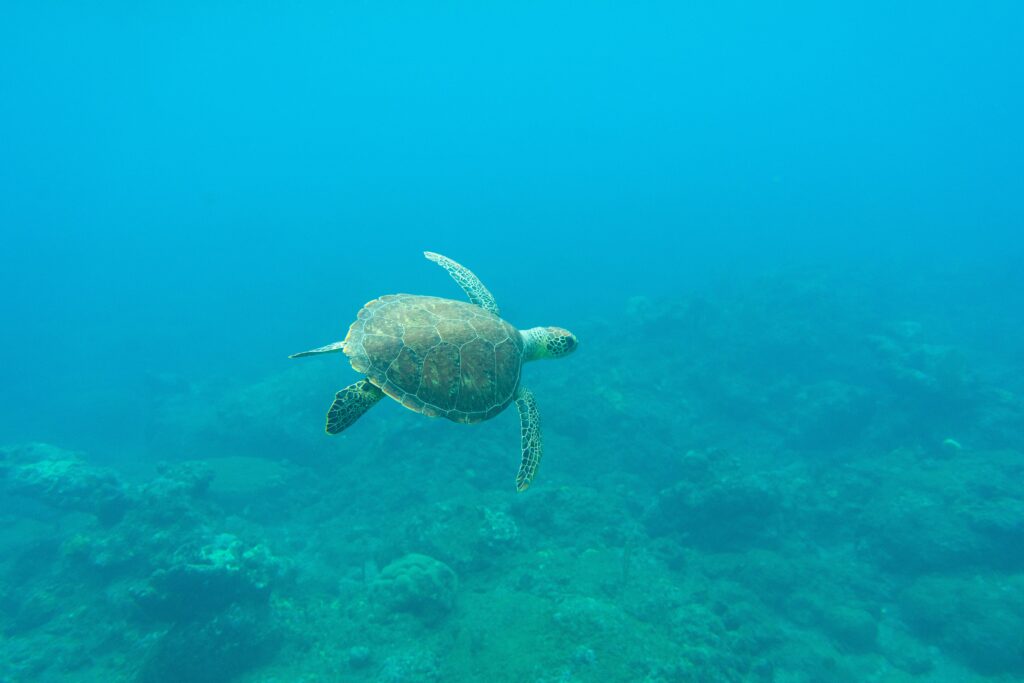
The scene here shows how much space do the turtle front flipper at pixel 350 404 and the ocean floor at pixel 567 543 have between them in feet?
14.9

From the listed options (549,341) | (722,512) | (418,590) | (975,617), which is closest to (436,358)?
(549,341)

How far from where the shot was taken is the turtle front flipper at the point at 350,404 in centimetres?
498

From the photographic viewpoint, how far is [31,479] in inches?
457

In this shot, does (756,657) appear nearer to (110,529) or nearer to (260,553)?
(260,553)

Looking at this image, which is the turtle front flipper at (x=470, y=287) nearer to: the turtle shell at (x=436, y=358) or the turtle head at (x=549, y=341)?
the turtle head at (x=549, y=341)

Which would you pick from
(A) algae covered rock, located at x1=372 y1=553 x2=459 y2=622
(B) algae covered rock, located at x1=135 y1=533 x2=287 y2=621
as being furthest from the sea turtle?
(B) algae covered rock, located at x1=135 y1=533 x2=287 y2=621

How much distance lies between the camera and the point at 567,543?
9688 mm

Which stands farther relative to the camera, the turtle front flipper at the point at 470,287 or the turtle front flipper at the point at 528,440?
the turtle front flipper at the point at 470,287

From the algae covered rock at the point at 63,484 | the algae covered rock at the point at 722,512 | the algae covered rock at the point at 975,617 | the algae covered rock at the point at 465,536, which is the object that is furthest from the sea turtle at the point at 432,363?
the algae covered rock at the point at 63,484

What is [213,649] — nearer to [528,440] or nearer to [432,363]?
[528,440]

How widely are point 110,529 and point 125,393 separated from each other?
18.8m

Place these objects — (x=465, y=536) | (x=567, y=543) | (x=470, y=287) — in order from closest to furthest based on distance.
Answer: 1. (x=470, y=287)
2. (x=465, y=536)
3. (x=567, y=543)

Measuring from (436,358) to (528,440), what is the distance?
1.75m

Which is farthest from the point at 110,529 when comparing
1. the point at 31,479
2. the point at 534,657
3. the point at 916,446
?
the point at 916,446
